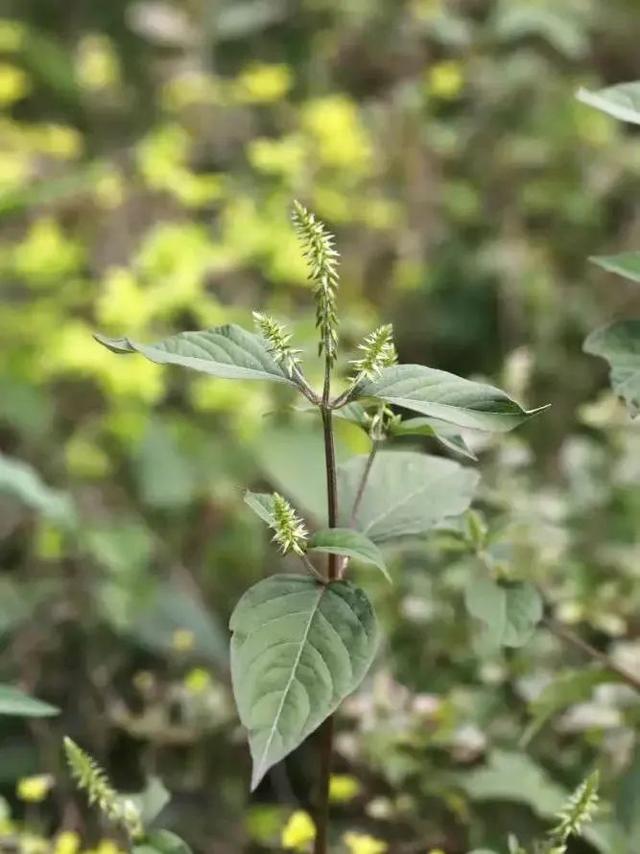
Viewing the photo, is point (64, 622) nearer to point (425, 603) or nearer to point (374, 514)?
point (425, 603)

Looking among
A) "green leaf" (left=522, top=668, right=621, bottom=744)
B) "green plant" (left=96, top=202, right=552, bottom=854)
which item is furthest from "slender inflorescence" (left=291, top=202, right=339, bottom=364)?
"green leaf" (left=522, top=668, right=621, bottom=744)

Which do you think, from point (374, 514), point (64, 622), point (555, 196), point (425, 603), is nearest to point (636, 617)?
point (425, 603)

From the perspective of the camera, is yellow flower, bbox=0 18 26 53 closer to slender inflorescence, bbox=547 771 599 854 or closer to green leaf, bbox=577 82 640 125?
green leaf, bbox=577 82 640 125

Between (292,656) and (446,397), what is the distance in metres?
0.15

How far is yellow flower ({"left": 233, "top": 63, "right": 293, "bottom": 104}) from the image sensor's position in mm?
1599

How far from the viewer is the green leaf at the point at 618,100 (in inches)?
22.9

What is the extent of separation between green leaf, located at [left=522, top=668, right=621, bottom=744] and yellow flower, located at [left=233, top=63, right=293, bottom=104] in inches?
47.7

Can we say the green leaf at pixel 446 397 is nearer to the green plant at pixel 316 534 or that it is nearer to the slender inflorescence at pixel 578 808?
the green plant at pixel 316 534

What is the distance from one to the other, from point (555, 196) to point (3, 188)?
90cm

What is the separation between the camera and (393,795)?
86cm

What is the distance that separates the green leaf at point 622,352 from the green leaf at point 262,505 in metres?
0.22

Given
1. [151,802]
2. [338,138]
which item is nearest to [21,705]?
[151,802]

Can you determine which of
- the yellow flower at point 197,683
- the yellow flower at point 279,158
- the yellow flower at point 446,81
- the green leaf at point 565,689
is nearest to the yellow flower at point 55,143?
the yellow flower at point 279,158

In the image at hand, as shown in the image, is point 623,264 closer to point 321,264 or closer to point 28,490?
point 321,264
